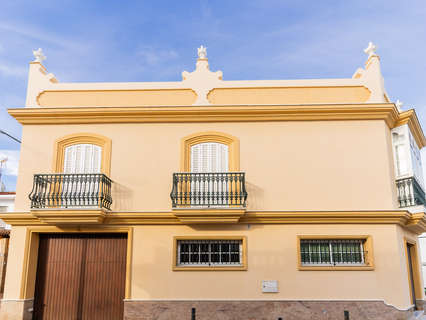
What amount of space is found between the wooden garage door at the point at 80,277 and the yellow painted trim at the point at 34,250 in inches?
8.9

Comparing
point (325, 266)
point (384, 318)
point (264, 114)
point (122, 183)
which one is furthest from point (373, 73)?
point (122, 183)

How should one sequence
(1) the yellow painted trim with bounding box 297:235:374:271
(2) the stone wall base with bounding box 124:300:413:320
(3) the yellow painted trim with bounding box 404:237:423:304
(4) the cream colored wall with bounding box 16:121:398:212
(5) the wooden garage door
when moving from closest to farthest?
(2) the stone wall base with bounding box 124:300:413:320 < (1) the yellow painted trim with bounding box 297:235:374:271 < (5) the wooden garage door < (4) the cream colored wall with bounding box 16:121:398:212 < (3) the yellow painted trim with bounding box 404:237:423:304

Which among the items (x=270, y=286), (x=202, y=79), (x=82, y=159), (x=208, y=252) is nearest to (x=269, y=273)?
(x=270, y=286)

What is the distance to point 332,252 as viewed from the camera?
38.2 feet

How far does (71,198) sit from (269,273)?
6355mm

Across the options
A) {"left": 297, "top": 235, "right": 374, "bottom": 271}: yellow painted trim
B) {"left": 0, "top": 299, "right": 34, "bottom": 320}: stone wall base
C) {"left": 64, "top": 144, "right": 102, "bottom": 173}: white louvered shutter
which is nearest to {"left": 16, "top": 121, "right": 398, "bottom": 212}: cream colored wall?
{"left": 64, "top": 144, "right": 102, "bottom": 173}: white louvered shutter

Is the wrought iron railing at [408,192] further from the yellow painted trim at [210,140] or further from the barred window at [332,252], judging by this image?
the yellow painted trim at [210,140]

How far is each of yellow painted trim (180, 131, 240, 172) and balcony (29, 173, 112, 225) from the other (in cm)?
248

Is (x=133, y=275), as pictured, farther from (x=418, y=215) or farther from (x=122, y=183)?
(x=418, y=215)

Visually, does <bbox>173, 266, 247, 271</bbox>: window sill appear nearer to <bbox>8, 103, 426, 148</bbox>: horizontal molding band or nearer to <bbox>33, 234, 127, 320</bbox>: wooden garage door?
<bbox>33, 234, 127, 320</bbox>: wooden garage door

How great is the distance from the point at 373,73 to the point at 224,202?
6647mm

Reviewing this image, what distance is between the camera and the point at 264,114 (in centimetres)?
1253

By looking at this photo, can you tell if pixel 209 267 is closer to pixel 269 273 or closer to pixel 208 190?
pixel 269 273

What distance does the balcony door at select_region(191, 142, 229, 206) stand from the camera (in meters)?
11.6
